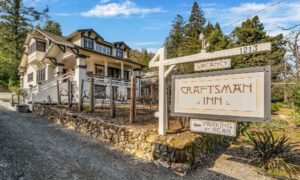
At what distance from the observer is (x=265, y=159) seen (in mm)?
5629

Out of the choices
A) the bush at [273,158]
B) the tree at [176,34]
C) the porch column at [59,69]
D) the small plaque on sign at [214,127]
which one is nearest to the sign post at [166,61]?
the small plaque on sign at [214,127]

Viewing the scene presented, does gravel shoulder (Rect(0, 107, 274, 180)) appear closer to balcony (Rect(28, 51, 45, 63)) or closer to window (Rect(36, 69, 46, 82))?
window (Rect(36, 69, 46, 82))

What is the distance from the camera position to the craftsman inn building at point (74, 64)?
16.2 m

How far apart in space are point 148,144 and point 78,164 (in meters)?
1.78

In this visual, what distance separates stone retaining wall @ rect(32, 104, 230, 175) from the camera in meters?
5.18

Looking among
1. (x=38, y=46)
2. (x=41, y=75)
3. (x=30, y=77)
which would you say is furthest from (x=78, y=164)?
(x=30, y=77)

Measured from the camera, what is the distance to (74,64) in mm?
21547

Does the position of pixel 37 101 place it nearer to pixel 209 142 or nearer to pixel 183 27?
pixel 209 142

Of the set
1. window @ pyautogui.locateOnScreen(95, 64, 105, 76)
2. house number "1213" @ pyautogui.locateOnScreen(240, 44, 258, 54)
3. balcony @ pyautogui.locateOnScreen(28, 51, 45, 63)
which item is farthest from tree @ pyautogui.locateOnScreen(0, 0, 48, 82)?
house number "1213" @ pyautogui.locateOnScreen(240, 44, 258, 54)

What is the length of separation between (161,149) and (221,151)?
7.88 ft

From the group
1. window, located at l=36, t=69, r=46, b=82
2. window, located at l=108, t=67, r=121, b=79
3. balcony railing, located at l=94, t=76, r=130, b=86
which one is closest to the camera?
balcony railing, located at l=94, t=76, r=130, b=86

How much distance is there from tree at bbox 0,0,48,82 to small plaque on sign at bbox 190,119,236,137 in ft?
117

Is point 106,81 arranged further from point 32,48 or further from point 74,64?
point 32,48

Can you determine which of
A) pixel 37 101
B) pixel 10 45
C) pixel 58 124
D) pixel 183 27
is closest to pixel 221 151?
pixel 58 124
